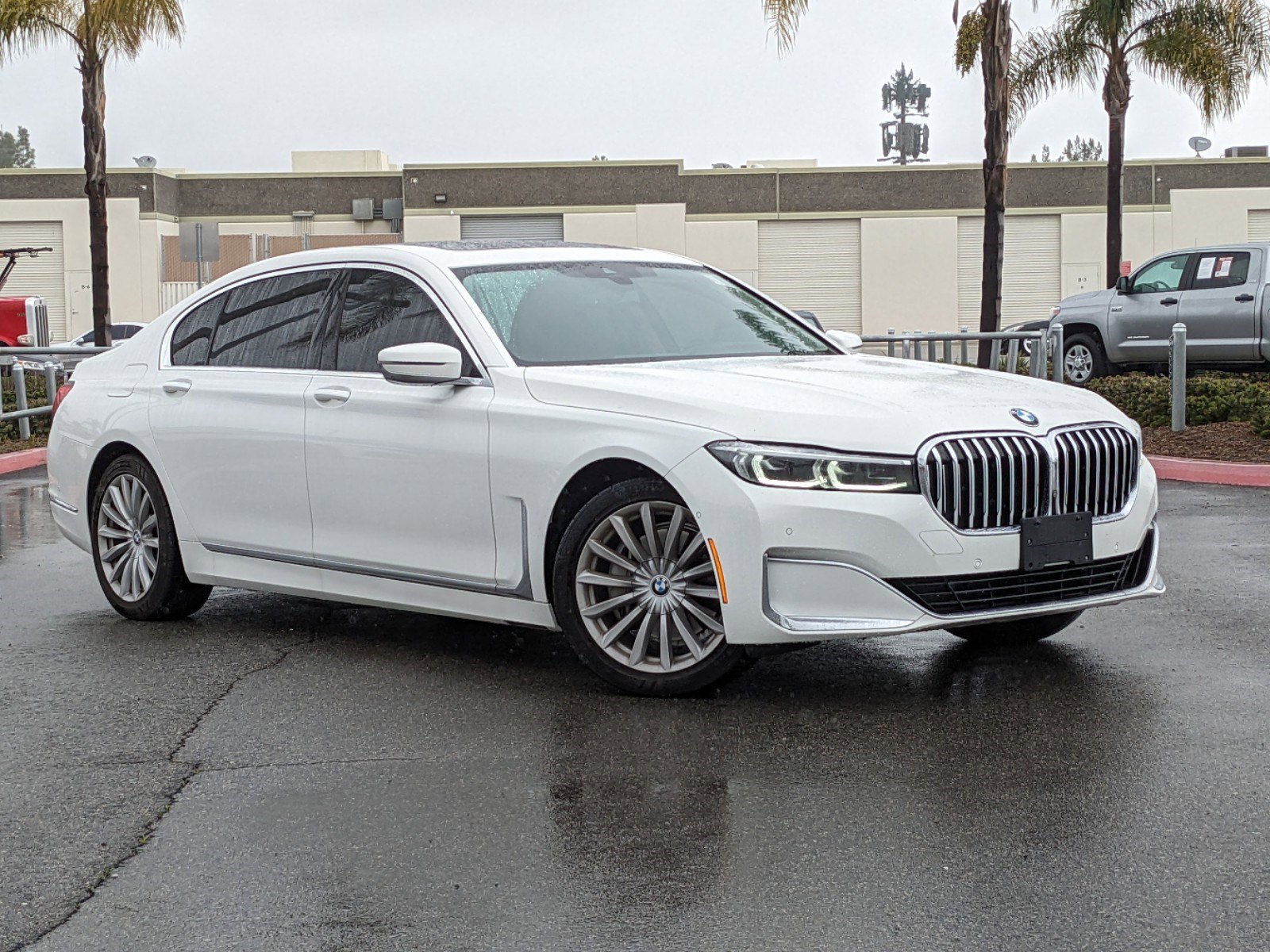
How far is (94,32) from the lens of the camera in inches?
955

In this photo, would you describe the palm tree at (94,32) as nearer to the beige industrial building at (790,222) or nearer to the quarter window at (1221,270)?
the quarter window at (1221,270)

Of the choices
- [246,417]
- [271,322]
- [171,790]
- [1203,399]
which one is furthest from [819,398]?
[1203,399]

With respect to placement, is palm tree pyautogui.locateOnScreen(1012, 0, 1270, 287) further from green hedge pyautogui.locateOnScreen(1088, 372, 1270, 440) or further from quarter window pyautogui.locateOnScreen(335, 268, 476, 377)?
quarter window pyautogui.locateOnScreen(335, 268, 476, 377)

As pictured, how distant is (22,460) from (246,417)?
1074 cm

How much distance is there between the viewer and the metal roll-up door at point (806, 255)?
174 ft

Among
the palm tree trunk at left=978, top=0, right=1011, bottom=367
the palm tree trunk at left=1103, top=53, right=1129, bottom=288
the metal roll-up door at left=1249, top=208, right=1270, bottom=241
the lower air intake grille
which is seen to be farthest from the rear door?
the metal roll-up door at left=1249, top=208, right=1270, bottom=241

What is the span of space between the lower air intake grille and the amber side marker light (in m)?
0.53

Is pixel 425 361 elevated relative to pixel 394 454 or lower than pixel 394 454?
elevated

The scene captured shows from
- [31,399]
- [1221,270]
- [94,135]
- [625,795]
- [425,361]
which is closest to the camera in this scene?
[625,795]

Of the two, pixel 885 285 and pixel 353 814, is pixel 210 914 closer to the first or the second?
pixel 353 814

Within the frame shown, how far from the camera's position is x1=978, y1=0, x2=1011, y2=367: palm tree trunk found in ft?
69.8

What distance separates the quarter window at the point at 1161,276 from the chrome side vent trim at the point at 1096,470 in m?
15.0

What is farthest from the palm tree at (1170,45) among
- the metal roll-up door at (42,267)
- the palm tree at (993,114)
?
the metal roll-up door at (42,267)

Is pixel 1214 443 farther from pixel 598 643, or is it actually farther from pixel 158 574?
pixel 598 643
